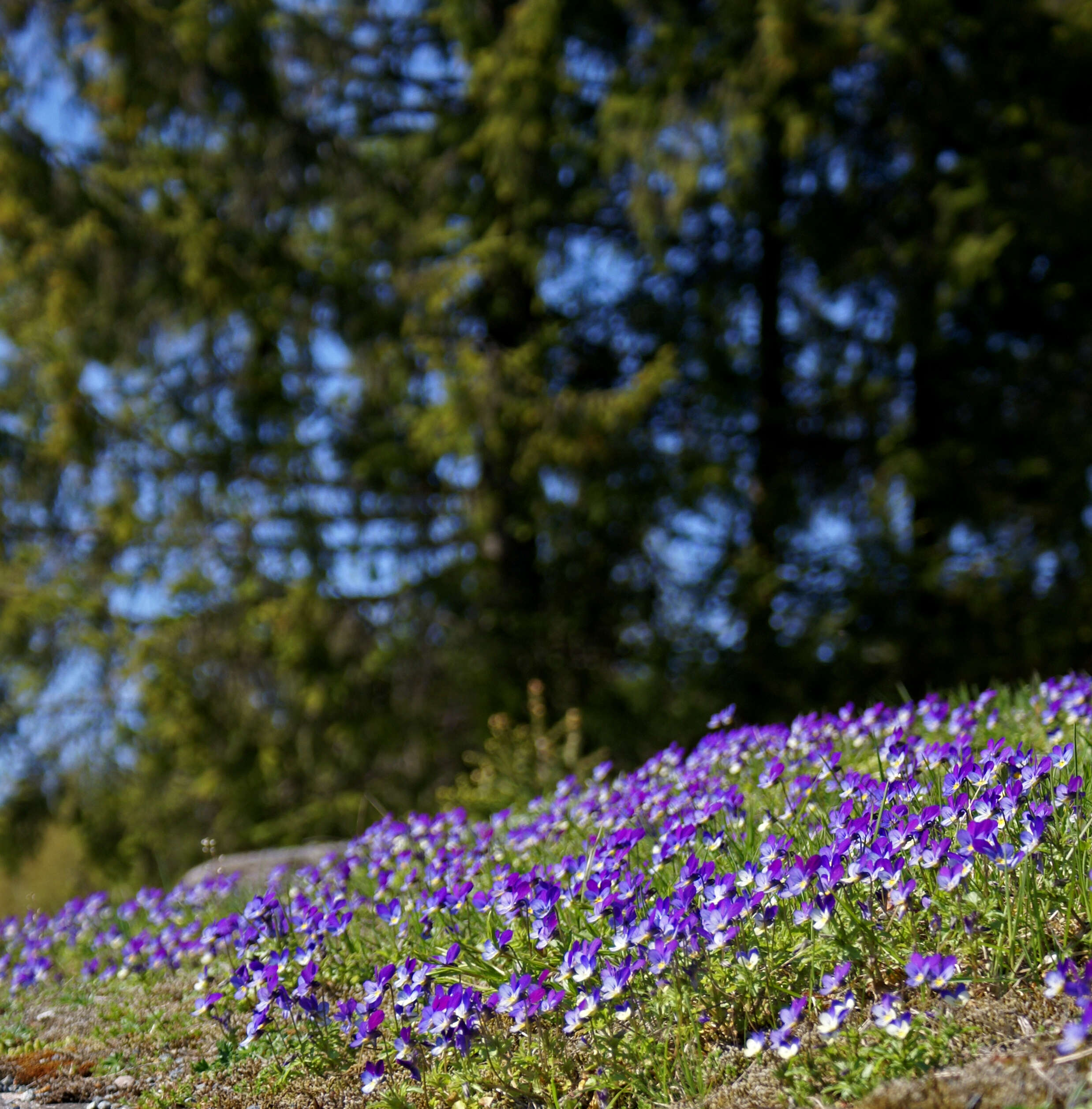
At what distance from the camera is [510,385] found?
7770 millimetres

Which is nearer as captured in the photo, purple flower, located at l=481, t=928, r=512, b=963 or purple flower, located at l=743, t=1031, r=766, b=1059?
purple flower, located at l=743, t=1031, r=766, b=1059

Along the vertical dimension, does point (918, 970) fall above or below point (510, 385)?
below

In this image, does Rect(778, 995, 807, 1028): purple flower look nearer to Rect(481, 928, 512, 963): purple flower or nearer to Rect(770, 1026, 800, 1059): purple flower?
Rect(770, 1026, 800, 1059): purple flower

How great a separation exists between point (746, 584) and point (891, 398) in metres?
2.26

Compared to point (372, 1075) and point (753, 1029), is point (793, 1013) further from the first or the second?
point (372, 1075)

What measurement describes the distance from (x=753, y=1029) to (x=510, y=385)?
598 cm

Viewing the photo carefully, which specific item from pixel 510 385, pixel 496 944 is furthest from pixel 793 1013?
pixel 510 385

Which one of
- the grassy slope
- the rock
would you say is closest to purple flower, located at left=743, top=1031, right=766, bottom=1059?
the grassy slope

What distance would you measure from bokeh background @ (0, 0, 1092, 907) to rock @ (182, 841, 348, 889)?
1.45 m

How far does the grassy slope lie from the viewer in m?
2.00

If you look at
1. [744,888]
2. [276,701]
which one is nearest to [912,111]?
[276,701]

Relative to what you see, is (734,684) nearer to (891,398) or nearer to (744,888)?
(891,398)

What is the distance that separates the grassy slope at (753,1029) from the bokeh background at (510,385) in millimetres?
4679

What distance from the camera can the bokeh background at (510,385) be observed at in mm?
7652
